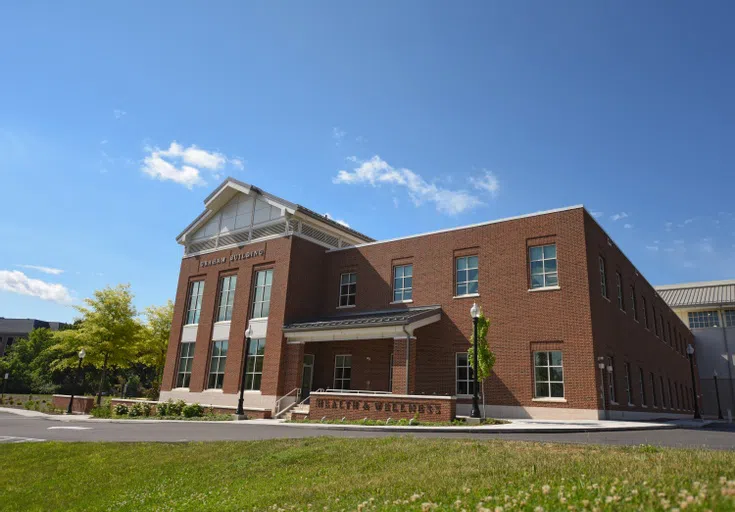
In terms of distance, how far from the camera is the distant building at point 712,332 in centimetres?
4866

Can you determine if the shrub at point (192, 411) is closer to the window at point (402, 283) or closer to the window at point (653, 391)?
the window at point (402, 283)

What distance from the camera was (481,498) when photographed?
5508 mm

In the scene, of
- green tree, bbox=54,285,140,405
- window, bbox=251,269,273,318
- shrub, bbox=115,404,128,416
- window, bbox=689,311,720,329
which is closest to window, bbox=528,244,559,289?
window, bbox=251,269,273,318

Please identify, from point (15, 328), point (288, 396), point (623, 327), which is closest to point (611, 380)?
point (623, 327)

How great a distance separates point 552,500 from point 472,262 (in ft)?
62.9

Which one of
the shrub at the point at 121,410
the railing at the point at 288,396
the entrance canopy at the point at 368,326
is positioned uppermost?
the entrance canopy at the point at 368,326

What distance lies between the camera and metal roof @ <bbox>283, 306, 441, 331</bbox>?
21758 mm

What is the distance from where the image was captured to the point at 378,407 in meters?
19.2

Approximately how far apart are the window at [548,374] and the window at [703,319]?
39.8m

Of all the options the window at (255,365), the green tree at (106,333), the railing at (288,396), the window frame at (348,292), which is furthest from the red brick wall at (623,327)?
the green tree at (106,333)

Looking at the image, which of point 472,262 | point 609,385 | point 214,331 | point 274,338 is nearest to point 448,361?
point 472,262

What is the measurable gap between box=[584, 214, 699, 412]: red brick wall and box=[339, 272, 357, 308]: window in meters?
11.9

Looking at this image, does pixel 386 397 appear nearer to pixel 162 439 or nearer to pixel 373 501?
pixel 162 439

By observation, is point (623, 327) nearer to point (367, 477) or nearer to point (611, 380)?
point (611, 380)
